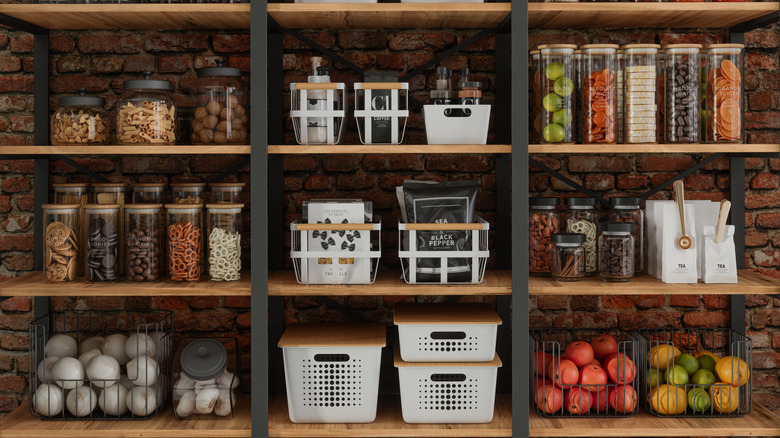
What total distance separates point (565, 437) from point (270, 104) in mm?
1516

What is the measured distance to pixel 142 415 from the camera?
6.97 feet

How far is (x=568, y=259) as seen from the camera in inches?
84.2

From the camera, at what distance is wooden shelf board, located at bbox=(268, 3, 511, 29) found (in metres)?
2.05

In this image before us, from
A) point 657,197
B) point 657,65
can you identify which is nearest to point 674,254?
point 657,197

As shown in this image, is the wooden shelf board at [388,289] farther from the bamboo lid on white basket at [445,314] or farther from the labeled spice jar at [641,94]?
the labeled spice jar at [641,94]

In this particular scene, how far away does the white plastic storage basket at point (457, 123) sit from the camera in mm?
2074

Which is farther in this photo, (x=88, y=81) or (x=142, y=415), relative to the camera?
(x=88, y=81)

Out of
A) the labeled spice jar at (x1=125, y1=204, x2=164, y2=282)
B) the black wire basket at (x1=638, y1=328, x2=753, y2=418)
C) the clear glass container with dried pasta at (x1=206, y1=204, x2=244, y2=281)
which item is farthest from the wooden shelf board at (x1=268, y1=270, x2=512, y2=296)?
the black wire basket at (x1=638, y1=328, x2=753, y2=418)

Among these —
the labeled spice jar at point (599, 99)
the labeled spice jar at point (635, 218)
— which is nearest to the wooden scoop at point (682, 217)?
the labeled spice jar at point (635, 218)

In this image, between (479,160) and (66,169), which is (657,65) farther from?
(66,169)

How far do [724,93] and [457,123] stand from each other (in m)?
0.86

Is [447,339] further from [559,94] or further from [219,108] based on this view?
[219,108]

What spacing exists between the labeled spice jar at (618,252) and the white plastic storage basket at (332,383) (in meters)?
0.79

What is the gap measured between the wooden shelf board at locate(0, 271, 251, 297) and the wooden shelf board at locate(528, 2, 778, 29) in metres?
1.32
